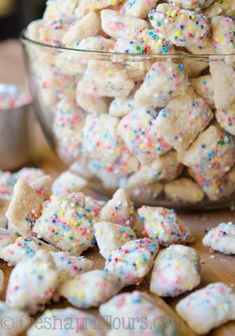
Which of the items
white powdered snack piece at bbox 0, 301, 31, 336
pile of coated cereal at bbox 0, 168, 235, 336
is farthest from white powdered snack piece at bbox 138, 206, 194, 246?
white powdered snack piece at bbox 0, 301, 31, 336

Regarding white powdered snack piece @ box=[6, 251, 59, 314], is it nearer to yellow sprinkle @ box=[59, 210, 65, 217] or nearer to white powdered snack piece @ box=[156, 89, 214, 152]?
yellow sprinkle @ box=[59, 210, 65, 217]

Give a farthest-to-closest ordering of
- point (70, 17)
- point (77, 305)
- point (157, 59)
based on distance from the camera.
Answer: point (70, 17) → point (157, 59) → point (77, 305)

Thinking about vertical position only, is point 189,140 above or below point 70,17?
below

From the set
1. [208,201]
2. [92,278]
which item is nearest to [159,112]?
[208,201]

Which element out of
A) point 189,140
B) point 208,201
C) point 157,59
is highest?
point 157,59

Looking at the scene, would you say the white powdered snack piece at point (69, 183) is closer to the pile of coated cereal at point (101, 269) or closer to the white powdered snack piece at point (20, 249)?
the pile of coated cereal at point (101, 269)

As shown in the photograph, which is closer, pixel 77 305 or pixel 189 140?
pixel 77 305

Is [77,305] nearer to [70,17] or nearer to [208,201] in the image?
[208,201]

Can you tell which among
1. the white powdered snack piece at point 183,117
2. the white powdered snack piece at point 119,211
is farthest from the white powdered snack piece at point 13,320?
the white powdered snack piece at point 183,117
